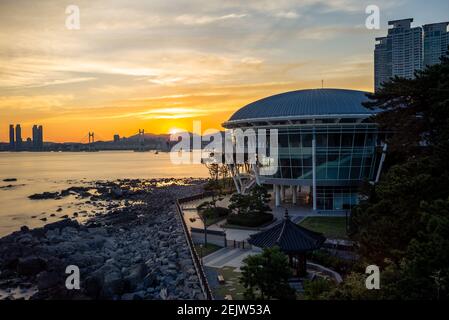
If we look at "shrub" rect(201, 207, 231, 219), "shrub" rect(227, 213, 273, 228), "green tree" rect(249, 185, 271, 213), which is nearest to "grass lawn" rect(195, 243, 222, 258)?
"shrub" rect(227, 213, 273, 228)

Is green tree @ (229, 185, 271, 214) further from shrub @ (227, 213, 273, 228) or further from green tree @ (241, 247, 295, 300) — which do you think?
green tree @ (241, 247, 295, 300)

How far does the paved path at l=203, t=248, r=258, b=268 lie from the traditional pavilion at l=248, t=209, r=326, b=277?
4010 mm

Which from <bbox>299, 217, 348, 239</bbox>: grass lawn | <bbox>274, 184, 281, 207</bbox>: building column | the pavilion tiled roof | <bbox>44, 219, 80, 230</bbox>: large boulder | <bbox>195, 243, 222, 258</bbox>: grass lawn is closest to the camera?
the pavilion tiled roof

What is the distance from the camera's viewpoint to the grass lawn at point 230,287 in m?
21.5

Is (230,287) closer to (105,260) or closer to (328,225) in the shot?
(105,260)

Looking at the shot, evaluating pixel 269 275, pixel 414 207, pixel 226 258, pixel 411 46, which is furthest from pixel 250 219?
pixel 411 46

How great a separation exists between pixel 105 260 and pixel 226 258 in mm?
11430

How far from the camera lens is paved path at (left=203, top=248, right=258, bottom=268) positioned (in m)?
27.4

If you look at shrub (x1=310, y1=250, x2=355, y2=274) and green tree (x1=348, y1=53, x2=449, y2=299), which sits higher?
green tree (x1=348, y1=53, x2=449, y2=299)

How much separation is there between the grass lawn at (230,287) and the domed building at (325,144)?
22433 millimetres

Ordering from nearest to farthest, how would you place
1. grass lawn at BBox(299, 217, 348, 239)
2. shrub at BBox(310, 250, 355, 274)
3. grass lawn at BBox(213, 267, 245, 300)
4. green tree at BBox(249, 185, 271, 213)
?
grass lawn at BBox(213, 267, 245, 300) → shrub at BBox(310, 250, 355, 274) → grass lawn at BBox(299, 217, 348, 239) → green tree at BBox(249, 185, 271, 213)

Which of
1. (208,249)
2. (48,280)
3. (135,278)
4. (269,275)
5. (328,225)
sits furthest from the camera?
(328,225)

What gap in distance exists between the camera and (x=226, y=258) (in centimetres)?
2873
